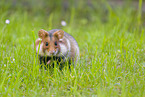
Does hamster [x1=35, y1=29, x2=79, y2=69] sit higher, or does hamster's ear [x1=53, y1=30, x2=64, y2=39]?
hamster's ear [x1=53, y1=30, x2=64, y2=39]

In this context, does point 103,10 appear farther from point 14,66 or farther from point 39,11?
point 14,66

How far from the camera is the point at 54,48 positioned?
332cm

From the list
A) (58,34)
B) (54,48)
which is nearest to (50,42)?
(54,48)

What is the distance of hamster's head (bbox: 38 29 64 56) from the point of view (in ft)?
10.8

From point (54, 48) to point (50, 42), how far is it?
125mm

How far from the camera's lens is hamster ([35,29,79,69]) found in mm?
3332

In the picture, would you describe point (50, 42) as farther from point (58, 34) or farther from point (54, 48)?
point (58, 34)

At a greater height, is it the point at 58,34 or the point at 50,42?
the point at 58,34

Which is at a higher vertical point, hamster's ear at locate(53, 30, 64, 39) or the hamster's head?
hamster's ear at locate(53, 30, 64, 39)

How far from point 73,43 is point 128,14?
3104mm

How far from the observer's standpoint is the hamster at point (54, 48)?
3332 millimetres

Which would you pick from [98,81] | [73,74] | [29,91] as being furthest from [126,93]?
[29,91]

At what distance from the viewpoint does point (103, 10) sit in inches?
299

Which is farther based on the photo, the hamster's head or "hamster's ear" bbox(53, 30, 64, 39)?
"hamster's ear" bbox(53, 30, 64, 39)
